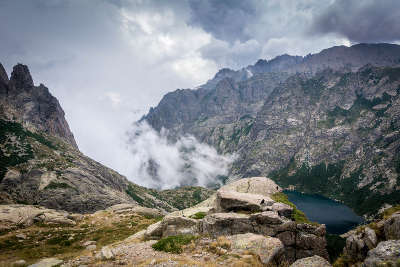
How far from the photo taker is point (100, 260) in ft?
65.6

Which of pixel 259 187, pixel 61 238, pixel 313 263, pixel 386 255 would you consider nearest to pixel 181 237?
pixel 313 263

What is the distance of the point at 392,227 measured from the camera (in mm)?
13836

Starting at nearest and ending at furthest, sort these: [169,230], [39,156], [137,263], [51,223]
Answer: [137,263], [169,230], [51,223], [39,156]

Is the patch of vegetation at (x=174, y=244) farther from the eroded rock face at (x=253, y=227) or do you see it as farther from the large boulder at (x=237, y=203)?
the large boulder at (x=237, y=203)

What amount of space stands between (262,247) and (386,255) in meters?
10.3

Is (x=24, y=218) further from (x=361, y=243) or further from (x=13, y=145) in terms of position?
(x=13, y=145)

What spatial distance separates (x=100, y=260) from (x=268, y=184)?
51.6 metres

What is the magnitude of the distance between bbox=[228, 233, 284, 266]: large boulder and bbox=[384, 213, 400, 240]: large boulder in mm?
8443

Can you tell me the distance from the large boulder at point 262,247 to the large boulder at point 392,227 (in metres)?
8.44

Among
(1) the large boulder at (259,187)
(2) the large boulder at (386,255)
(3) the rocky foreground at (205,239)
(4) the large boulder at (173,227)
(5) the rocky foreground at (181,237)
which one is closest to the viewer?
(2) the large boulder at (386,255)

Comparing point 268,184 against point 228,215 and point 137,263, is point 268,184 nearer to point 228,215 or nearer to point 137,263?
point 228,215

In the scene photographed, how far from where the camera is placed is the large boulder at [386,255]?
34.1ft

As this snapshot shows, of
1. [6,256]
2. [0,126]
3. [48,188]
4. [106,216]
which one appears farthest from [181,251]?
[0,126]

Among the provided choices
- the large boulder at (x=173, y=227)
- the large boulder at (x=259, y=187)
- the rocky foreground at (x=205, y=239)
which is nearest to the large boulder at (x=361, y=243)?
the rocky foreground at (x=205, y=239)
